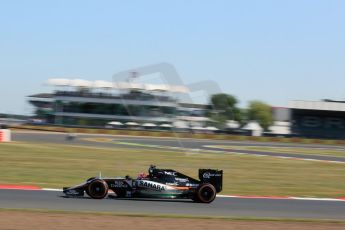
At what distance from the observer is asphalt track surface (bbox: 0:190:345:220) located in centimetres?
1059

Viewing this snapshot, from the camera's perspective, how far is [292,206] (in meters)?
12.4

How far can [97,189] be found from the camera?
1169cm

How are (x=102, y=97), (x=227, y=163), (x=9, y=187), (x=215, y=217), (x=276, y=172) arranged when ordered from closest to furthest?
(x=215, y=217)
(x=9, y=187)
(x=276, y=172)
(x=227, y=163)
(x=102, y=97)

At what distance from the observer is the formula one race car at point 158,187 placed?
11.7m

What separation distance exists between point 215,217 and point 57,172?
9.14m

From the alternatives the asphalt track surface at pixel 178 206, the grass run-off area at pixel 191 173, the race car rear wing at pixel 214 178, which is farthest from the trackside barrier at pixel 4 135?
the race car rear wing at pixel 214 178

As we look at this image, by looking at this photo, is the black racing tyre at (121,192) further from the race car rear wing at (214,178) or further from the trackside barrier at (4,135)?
the trackside barrier at (4,135)

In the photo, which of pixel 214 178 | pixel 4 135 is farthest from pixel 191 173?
pixel 4 135

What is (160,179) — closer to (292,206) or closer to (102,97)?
(292,206)

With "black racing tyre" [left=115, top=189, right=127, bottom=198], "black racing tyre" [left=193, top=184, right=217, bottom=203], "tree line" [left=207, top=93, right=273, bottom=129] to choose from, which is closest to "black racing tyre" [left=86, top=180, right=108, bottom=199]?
"black racing tyre" [left=115, top=189, right=127, bottom=198]

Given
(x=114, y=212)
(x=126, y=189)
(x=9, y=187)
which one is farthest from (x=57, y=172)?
(x=114, y=212)

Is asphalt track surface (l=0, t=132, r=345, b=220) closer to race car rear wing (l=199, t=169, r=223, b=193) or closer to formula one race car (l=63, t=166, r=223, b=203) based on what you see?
formula one race car (l=63, t=166, r=223, b=203)

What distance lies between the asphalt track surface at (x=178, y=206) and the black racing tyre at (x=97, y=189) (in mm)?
136

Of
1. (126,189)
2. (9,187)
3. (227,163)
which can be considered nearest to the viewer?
(126,189)
